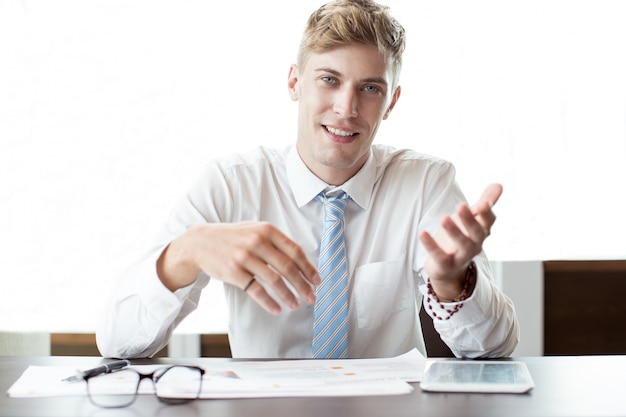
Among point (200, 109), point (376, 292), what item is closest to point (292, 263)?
point (376, 292)

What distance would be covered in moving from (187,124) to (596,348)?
6.37ft

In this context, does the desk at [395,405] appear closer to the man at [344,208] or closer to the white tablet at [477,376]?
the white tablet at [477,376]

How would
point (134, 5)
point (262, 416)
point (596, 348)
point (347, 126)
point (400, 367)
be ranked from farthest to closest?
point (596, 348), point (134, 5), point (347, 126), point (400, 367), point (262, 416)

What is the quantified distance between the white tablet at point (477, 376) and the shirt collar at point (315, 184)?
21.2 inches

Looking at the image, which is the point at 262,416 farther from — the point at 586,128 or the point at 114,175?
the point at 586,128

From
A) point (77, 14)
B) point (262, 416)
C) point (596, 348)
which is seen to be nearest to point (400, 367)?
point (262, 416)

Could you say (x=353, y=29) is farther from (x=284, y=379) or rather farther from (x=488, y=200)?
(x=284, y=379)

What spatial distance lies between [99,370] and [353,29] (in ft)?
3.13

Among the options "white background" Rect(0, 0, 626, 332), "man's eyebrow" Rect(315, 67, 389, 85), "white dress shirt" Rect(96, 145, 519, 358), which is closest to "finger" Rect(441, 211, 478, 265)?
"white dress shirt" Rect(96, 145, 519, 358)

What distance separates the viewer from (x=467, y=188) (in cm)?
294

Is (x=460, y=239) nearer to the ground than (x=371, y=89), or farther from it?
nearer to the ground

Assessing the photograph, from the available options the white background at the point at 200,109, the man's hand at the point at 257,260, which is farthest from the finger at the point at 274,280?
the white background at the point at 200,109

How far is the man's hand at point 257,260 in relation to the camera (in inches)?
52.1

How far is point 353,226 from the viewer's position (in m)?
1.87
